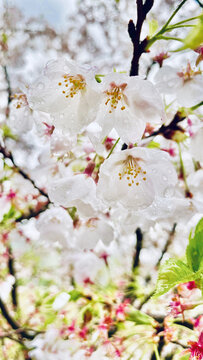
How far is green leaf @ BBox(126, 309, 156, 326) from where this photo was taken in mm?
1023

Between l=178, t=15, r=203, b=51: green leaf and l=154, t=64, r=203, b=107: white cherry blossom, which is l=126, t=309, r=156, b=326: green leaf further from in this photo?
l=178, t=15, r=203, b=51: green leaf

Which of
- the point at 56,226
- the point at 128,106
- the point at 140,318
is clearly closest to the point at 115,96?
the point at 128,106

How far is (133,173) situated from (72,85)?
269mm

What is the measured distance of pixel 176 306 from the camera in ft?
2.90

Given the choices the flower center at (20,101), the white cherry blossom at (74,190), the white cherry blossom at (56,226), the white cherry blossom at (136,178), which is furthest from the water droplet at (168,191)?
the flower center at (20,101)

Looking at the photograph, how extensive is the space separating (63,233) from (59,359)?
0.50 metres

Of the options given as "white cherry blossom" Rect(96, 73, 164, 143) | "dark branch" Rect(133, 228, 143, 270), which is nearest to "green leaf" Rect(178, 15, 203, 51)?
"white cherry blossom" Rect(96, 73, 164, 143)

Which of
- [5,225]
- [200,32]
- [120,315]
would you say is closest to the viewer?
[200,32]

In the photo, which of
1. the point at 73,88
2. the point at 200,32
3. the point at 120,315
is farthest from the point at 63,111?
the point at 120,315

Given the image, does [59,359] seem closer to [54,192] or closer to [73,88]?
[54,192]

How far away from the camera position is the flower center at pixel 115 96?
2.14 feet

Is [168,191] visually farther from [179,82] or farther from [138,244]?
[138,244]

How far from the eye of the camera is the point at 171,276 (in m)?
0.50

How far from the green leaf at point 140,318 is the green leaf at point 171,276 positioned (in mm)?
568
